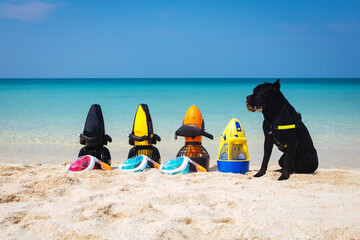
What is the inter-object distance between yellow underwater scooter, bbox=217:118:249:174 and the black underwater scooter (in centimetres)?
150

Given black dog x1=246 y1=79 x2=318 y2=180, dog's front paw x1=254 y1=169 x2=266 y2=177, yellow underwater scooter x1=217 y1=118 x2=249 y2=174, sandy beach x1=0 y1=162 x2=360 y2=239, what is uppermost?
black dog x1=246 y1=79 x2=318 y2=180

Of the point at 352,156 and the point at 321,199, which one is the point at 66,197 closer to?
the point at 321,199

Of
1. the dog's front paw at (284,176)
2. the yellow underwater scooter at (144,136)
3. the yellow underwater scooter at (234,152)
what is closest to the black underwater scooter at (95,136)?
the yellow underwater scooter at (144,136)

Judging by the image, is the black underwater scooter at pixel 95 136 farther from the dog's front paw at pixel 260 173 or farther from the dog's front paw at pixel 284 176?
the dog's front paw at pixel 284 176

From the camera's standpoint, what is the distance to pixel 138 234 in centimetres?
249

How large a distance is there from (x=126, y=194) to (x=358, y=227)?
190 cm

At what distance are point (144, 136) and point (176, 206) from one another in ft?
5.76

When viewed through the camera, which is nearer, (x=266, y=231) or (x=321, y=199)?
(x=266, y=231)

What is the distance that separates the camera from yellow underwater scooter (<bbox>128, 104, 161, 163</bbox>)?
4.69 m

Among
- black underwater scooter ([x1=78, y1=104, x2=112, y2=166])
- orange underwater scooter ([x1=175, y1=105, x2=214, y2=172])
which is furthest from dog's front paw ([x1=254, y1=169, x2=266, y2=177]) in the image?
black underwater scooter ([x1=78, y1=104, x2=112, y2=166])

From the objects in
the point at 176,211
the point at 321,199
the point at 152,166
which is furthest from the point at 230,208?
the point at 152,166

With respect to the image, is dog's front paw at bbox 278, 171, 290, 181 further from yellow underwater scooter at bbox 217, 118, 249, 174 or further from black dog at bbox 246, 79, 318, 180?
yellow underwater scooter at bbox 217, 118, 249, 174

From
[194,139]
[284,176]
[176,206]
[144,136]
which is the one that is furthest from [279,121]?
[176,206]

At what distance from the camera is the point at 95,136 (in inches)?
181
